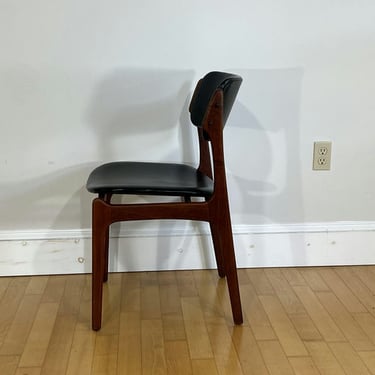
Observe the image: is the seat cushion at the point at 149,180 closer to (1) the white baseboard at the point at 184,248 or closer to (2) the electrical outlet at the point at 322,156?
(1) the white baseboard at the point at 184,248

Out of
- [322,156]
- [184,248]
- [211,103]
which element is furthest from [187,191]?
[322,156]

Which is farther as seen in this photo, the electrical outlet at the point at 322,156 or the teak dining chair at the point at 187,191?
the electrical outlet at the point at 322,156

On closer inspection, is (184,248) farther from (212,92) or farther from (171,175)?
(212,92)

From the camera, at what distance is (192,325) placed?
1781 mm

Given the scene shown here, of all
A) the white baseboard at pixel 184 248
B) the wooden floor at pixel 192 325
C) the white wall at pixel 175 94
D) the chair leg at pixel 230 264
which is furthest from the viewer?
the white baseboard at pixel 184 248

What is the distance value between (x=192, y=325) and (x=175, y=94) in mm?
822

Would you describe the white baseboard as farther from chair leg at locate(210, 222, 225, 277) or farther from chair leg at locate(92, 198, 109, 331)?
chair leg at locate(92, 198, 109, 331)

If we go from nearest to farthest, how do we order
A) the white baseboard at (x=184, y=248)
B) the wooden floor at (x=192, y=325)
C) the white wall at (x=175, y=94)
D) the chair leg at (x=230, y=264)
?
the wooden floor at (x=192, y=325)
the chair leg at (x=230, y=264)
the white wall at (x=175, y=94)
the white baseboard at (x=184, y=248)

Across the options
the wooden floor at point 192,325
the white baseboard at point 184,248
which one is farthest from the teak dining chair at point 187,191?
the white baseboard at point 184,248

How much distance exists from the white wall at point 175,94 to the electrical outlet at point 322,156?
0.03m

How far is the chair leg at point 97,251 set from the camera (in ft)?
5.41

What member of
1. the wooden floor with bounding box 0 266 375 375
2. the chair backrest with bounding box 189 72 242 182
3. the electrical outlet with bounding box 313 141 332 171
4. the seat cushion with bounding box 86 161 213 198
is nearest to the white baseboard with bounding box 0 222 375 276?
the wooden floor with bounding box 0 266 375 375

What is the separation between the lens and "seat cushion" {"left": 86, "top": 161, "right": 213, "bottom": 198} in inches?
64.3

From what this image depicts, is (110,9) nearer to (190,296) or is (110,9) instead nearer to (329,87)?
(329,87)
